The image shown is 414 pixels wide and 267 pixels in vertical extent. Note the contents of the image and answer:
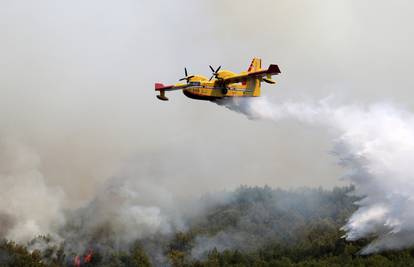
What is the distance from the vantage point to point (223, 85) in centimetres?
6794

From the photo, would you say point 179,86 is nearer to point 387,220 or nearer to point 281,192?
point 387,220

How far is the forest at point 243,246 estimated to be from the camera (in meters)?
122

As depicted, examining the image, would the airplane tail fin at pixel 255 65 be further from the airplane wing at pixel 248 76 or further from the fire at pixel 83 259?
the fire at pixel 83 259

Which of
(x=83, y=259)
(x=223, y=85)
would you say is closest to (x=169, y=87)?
(x=223, y=85)

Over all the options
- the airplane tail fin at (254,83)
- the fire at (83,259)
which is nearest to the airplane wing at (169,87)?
the airplane tail fin at (254,83)

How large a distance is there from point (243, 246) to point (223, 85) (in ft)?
245

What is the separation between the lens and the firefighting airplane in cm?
6600

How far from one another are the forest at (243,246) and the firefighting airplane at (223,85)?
40070 mm

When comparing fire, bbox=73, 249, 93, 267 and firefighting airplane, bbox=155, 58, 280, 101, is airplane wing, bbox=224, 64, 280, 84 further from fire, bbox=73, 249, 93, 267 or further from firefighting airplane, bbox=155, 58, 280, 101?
fire, bbox=73, 249, 93, 267

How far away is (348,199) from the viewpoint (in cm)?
17775

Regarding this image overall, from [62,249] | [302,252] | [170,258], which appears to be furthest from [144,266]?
[302,252]

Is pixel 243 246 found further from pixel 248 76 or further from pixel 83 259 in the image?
pixel 248 76

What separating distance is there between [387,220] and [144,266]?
6403 cm

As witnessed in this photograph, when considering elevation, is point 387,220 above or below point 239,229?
below
